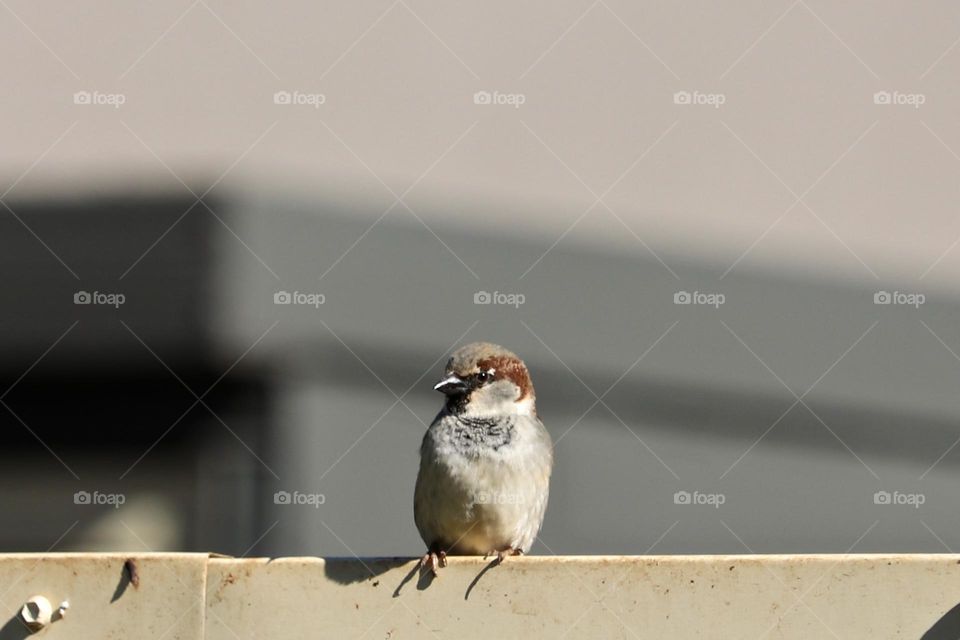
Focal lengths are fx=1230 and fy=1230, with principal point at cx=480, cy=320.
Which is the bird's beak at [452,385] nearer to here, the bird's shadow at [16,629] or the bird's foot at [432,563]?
the bird's foot at [432,563]

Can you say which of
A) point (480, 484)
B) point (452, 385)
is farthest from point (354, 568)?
point (452, 385)

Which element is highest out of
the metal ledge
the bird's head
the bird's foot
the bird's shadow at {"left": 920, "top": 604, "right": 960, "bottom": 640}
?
the bird's head

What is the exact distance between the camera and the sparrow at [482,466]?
3.31 metres

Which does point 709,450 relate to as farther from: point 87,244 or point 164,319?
point 87,244

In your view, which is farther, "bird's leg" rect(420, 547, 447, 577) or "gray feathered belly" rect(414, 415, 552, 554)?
"gray feathered belly" rect(414, 415, 552, 554)

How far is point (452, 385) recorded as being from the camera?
11.6 feet

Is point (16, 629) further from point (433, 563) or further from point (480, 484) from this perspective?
point (480, 484)

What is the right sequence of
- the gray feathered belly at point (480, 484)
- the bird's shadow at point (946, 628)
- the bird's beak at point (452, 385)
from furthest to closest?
the bird's beak at point (452, 385) < the gray feathered belly at point (480, 484) < the bird's shadow at point (946, 628)

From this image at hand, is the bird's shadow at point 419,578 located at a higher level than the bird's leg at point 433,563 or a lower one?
lower

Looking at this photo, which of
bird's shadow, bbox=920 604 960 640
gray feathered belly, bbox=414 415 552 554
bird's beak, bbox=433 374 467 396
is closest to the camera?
bird's shadow, bbox=920 604 960 640

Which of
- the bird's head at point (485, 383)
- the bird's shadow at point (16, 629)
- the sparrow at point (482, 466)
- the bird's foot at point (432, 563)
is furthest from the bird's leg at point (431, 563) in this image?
the bird's head at point (485, 383)

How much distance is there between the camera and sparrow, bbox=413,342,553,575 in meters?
3.31

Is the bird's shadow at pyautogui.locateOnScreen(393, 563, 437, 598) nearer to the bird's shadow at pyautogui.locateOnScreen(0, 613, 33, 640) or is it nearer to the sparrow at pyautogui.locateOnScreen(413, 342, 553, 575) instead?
the bird's shadow at pyautogui.locateOnScreen(0, 613, 33, 640)

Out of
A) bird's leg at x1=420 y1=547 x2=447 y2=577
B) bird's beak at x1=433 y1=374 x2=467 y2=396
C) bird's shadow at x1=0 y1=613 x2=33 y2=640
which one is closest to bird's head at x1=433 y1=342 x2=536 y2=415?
bird's beak at x1=433 y1=374 x2=467 y2=396
